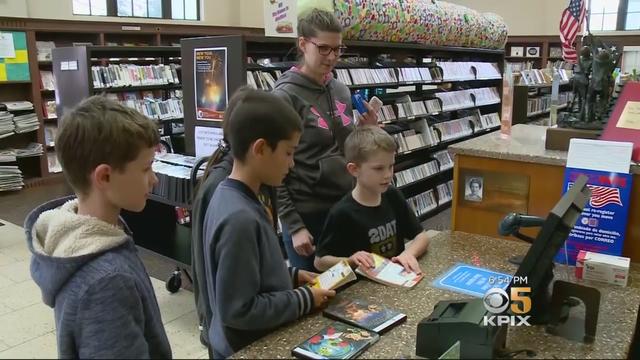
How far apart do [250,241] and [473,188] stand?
1277mm

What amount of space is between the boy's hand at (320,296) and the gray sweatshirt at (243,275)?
0.05 ft

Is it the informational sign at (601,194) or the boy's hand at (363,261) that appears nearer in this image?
the boy's hand at (363,261)

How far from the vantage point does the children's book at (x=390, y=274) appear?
1.63m

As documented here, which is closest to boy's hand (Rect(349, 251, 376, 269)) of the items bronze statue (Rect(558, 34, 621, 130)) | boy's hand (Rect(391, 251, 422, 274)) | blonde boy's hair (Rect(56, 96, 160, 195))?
boy's hand (Rect(391, 251, 422, 274))

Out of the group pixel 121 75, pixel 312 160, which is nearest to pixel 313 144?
pixel 312 160

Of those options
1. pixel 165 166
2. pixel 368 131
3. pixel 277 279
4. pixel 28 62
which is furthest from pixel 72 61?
pixel 277 279

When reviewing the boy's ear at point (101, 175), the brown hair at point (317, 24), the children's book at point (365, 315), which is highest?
the brown hair at point (317, 24)

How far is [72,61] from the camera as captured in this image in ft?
15.8

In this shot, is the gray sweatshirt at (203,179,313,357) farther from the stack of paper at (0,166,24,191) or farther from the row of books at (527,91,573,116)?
the row of books at (527,91,573,116)

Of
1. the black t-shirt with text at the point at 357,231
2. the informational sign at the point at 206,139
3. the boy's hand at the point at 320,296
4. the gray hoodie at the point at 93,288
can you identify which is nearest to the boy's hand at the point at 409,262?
the black t-shirt with text at the point at 357,231

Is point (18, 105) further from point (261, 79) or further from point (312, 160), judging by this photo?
point (312, 160)

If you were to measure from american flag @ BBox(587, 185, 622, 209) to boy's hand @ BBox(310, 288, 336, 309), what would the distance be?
1034 mm

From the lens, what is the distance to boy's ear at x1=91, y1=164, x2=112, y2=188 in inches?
42.5

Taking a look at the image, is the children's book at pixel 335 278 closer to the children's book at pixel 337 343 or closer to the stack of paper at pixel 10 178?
the children's book at pixel 337 343
